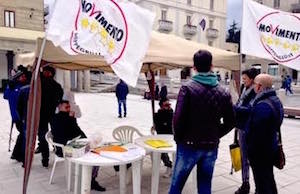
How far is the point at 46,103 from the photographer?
5812mm

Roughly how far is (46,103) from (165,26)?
33.6 metres

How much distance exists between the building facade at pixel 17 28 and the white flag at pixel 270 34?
72.9 ft

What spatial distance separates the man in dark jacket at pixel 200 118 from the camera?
308 cm

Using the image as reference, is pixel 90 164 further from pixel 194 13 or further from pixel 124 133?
pixel 194 13

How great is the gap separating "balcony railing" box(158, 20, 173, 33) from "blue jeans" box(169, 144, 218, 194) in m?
35.1

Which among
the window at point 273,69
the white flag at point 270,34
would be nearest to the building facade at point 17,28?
the white flag at point 270,34

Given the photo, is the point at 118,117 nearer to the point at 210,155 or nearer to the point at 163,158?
the point at 163,158

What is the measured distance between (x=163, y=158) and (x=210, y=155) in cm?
252

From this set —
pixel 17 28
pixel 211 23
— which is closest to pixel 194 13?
pixel 211 23

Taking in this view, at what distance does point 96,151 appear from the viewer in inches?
165

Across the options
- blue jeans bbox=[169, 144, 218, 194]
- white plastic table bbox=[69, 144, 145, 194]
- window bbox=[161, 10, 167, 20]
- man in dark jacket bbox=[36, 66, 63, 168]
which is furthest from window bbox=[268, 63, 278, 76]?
blue jeans bbox=[169, 144, 218, 194]

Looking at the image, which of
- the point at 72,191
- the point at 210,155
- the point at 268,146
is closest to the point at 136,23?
the point at 210,155

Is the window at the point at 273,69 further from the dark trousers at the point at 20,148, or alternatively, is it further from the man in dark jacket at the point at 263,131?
the man in dark jacket at the point at 263,131

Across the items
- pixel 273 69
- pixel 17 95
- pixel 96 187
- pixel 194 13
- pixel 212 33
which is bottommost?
pixel 96 187
